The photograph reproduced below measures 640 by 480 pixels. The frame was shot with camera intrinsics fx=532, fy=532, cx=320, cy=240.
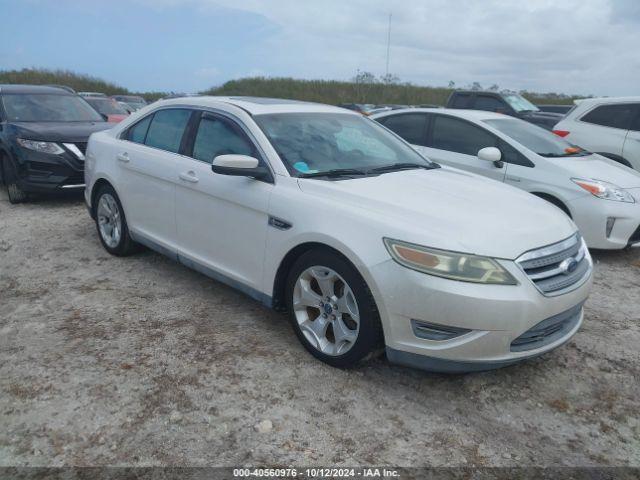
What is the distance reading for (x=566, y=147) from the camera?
6.46m

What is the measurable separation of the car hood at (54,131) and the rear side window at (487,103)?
843 cm

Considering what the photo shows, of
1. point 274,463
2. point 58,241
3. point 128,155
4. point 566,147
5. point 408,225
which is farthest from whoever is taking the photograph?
point 566,147

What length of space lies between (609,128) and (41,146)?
8265mm

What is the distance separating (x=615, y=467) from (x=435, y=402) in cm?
91

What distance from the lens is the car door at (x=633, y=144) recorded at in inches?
311

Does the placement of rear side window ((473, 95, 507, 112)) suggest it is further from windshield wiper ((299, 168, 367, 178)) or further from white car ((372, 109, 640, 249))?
windshield wiper ((299, 168, 367, 178))

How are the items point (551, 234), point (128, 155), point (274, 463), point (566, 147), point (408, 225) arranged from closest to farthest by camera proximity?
point (274, 463) < point (408, 225) < point (551, 234) < point (128, 155) < point (566, 147)

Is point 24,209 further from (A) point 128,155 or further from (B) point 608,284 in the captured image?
(B) point 608,284

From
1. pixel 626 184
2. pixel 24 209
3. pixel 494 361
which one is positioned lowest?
pixel 24 209

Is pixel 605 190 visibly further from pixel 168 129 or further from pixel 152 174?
pixel 152 174

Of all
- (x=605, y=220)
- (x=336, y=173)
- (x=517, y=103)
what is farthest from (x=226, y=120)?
(x=517, y=103)

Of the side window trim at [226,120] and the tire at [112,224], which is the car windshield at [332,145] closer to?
the side window trim at [226,120]

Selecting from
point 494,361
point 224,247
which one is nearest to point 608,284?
point 494,361

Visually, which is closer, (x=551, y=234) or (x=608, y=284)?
(x=551, y=234)
